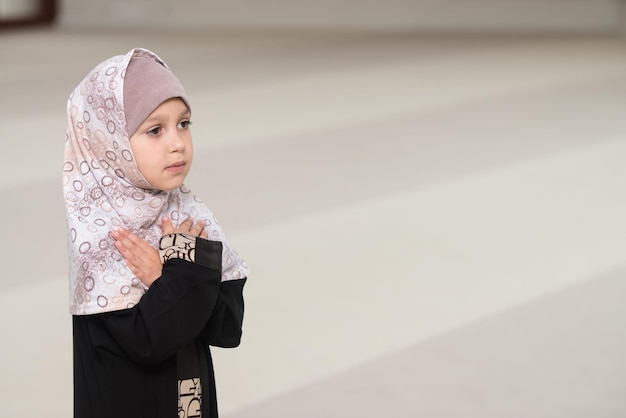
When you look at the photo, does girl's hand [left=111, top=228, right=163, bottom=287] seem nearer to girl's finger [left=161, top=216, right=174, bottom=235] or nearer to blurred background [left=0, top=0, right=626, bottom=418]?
girl's finger [left=161, top=216, right=174, bottom=235]

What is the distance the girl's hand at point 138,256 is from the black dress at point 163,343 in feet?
0.11

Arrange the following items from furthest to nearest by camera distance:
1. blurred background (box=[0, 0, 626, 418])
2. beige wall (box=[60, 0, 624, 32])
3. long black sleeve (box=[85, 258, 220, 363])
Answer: beige wall (box=[60, 0, 624, 32]) → blurred background (box=[0, 0, 626, 418]) → long black sleeve (box=[85, 258, 220, 363])

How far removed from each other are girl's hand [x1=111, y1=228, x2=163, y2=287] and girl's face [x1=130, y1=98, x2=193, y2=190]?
0.36 feet

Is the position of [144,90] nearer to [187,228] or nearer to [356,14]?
[187,228]

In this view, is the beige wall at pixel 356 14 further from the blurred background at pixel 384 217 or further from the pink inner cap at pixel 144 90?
the pink inner cap at pixel 144 90

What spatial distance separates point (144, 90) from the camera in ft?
6.47

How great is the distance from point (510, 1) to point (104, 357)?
35.3ft

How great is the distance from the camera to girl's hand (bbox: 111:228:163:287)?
2.00 meters

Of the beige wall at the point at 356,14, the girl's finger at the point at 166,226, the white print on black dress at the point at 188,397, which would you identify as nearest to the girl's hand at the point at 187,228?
the girl's finger at the point at 166,226

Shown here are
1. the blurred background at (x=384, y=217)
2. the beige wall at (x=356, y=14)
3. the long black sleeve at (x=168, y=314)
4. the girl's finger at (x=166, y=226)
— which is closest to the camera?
the long black sleeve at (x=168, y=314)

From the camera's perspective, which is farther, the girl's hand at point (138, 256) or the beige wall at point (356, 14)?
the beige wall at point (356, 14)

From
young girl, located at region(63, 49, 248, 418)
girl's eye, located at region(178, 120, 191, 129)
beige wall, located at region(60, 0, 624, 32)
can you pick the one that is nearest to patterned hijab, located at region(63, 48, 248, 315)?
young girl, located at region(63, 49, 248, 418)

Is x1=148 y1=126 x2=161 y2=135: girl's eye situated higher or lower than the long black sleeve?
higher

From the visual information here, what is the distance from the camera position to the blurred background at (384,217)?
356 cm
